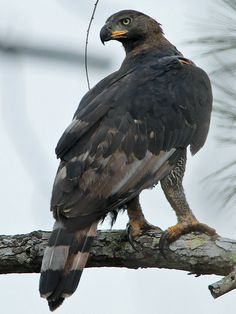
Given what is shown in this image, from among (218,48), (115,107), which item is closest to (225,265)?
(218,48)

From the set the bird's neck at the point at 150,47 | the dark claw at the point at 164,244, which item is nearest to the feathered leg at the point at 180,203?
the dark claw at the point at 164,244

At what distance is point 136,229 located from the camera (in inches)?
143

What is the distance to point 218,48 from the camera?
318 centimetres

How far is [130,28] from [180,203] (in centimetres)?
175

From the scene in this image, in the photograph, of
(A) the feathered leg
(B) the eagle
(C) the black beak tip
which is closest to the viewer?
(B) the eagle

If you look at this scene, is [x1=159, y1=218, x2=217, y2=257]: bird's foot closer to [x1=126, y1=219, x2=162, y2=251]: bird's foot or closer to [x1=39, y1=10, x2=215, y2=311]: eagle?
[x1=39, y1=10, x2=215, y2=311]: eagle

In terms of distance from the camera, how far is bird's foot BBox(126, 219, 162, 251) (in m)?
3.39

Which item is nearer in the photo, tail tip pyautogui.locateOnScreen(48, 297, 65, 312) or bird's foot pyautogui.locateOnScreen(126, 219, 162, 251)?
tail tip pyautogui.locateOnScreen(48, 297, 65, 312)

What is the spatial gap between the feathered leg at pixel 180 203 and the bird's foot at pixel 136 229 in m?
0.16

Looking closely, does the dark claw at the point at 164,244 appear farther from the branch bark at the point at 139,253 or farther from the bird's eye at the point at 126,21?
the bird's eye at the point at 126,21

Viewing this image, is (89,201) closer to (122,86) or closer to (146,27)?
(122,86)

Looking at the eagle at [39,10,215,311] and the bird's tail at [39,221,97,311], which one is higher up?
the eagle at [39,10,215,311]

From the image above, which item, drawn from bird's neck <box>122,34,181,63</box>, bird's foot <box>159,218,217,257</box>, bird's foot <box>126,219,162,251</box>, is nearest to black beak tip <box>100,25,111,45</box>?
bird's neck <box>122,34,181,63</box>

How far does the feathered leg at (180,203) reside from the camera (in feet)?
11.7
